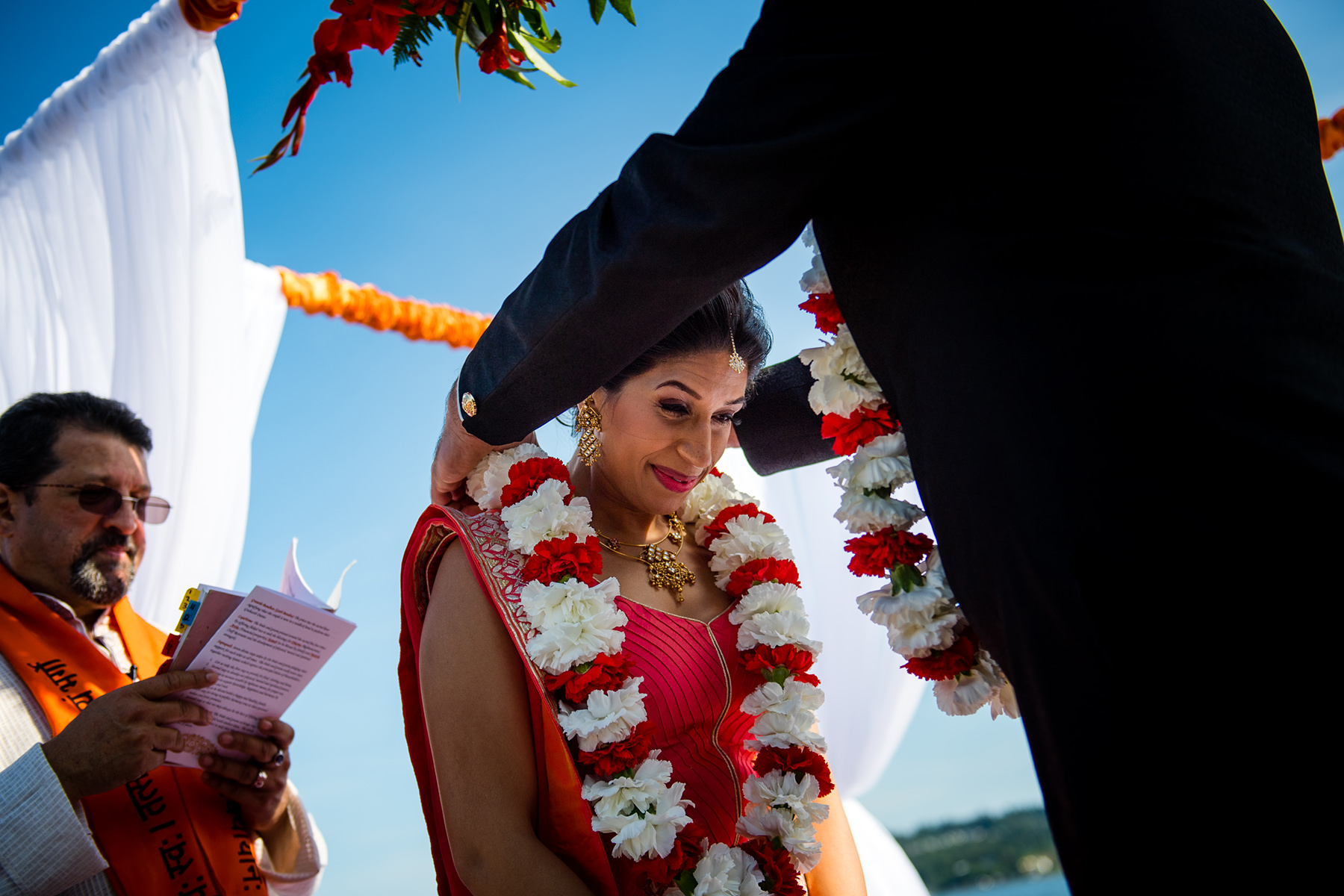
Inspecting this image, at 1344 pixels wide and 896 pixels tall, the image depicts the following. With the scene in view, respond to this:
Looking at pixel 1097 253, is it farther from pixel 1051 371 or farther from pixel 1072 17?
pixel 1072 17

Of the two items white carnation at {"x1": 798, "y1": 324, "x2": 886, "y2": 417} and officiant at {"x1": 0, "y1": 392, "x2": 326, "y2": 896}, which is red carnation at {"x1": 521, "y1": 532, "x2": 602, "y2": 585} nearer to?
white carnation at {"x1": 798, "y1": 324, "x2": 886, "y2": 417}

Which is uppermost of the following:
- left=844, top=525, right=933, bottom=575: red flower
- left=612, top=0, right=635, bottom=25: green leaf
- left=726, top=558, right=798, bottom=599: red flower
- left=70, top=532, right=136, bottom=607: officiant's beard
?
left=612, top=0, right=635, bottom=25: green leaf

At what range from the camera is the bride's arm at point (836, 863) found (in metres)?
1.81

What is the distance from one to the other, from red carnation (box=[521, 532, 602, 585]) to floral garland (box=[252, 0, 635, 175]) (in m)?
0.96

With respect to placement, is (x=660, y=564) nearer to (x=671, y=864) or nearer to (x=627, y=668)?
(x=627, y=668)

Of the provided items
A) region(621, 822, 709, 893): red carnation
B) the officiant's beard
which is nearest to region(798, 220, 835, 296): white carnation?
region(621, 822, 709, 893): red carnation

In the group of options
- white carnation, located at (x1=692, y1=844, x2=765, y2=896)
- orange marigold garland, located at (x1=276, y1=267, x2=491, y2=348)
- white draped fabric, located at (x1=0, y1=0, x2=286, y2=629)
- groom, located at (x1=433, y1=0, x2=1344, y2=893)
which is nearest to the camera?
groom, located at (x1=433, y1=0, x2=1344, y2=893)

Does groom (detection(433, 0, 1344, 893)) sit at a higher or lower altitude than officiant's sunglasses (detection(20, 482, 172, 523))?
lower

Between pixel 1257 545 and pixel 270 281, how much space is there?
4.03 meters

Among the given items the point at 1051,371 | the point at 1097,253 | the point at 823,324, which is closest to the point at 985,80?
the point at 1097,253

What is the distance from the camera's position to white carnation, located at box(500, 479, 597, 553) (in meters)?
1.76

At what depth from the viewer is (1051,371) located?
90 centimetres

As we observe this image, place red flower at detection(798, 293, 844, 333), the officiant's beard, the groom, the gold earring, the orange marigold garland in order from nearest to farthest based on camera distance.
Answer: the groom
red flower at detection(798, 293, 844, 333)
the gold earring
the officiant's beard
the orange marigold garland

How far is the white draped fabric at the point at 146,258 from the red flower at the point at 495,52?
203 cm
